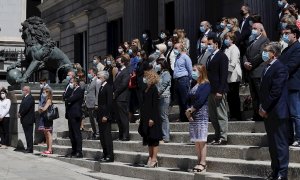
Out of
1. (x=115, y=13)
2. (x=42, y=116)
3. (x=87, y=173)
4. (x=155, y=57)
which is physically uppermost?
(x=115, y=13)

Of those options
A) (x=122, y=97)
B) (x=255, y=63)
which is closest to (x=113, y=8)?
(x=122, y=97)

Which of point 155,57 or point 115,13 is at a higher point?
point 115,13

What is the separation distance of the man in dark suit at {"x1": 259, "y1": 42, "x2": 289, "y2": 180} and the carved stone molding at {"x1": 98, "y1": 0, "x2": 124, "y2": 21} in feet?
59.2

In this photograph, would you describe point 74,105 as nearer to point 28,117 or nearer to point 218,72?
point 28,117

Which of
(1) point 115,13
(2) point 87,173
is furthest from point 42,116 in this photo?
(1) point 115,13

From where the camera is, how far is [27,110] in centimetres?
1527

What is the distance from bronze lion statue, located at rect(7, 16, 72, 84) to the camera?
56.6ft

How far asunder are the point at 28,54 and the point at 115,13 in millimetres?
9446

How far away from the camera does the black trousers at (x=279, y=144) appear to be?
7602 mm

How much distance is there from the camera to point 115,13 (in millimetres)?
26219

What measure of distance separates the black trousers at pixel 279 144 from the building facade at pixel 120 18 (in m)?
7.69

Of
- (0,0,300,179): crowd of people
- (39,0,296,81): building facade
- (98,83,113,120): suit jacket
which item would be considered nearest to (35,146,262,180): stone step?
(0,0,300,179): crowd of people

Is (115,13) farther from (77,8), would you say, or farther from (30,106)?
(30,106)

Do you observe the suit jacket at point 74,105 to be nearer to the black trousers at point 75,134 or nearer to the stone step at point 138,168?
the black trousers at point 75,134
